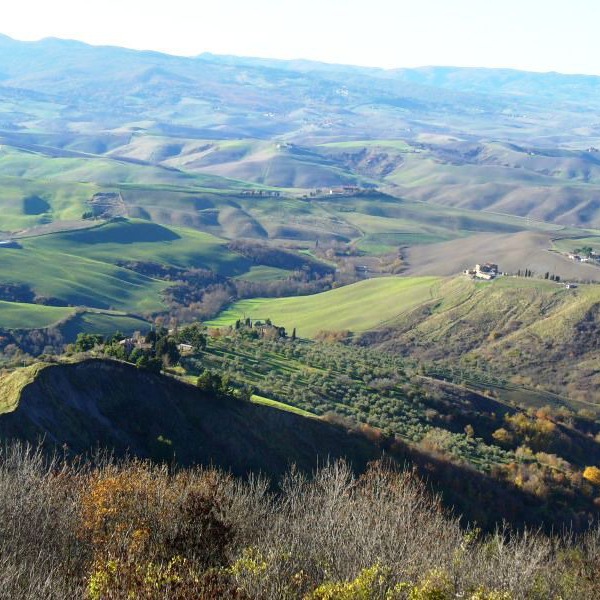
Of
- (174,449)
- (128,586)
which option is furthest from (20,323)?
(128,586)

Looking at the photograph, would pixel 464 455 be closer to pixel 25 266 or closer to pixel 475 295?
pixel 475 295

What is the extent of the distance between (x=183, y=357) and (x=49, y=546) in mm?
45350

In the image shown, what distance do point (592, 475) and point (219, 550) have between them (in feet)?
154

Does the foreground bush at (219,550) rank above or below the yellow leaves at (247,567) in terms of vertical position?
below

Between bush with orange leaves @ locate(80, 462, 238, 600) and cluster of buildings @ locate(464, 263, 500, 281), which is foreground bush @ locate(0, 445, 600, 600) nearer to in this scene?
bush with orange leaves @ locate(80, 462, 238, 600)

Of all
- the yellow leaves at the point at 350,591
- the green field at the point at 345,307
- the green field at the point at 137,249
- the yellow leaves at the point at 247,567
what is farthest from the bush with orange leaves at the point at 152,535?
the green field at the point at 137,249

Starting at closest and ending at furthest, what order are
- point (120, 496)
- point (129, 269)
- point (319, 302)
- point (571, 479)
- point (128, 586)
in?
point (128, 586) < point (120, 496) < point (571, 479) < point (319, 302) < point (129, 269)

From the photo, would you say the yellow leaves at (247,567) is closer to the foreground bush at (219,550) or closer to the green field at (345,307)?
the foreground bush at (219,550)

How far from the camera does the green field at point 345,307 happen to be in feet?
455

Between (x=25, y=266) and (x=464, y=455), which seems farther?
(x=25, y=266)

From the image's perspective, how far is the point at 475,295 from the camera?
138375 millimetres

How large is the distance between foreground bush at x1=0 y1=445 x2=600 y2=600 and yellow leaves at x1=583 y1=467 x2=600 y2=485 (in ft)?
105

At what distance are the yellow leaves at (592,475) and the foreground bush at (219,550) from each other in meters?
32.1

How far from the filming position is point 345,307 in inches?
5851
